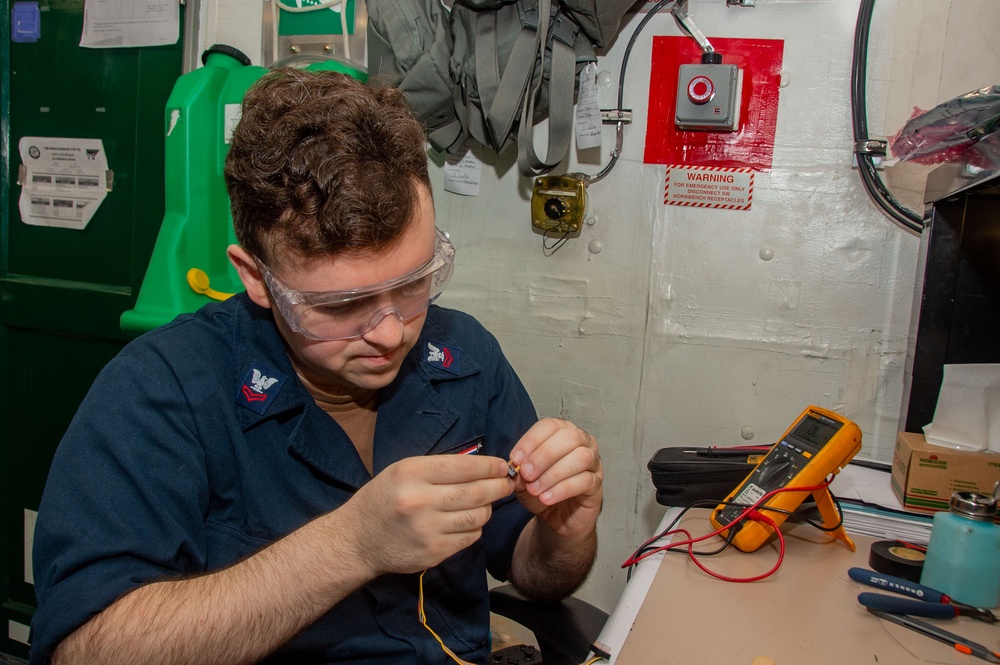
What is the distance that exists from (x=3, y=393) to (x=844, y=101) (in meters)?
3.06

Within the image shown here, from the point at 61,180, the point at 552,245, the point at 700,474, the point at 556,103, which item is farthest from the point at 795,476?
the point at 61,180

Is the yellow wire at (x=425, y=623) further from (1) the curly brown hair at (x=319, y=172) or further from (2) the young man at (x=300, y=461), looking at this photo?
(1) the curly brown hair at (x=319, y=172)

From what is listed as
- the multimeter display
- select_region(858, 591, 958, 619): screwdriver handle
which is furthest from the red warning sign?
select_region(858, 591, 958, 619): screwdriver handle

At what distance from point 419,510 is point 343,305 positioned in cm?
35

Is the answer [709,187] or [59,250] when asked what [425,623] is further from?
[59,250]

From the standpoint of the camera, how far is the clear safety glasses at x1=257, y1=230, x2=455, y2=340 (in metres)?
1.06

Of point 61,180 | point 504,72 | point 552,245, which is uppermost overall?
point 504,72

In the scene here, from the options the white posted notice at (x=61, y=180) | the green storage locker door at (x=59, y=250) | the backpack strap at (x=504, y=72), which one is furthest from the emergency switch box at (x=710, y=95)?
the white posted notice at (x=61, y=180)

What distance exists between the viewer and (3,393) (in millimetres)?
2635

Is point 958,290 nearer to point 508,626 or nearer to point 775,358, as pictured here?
point 775,358

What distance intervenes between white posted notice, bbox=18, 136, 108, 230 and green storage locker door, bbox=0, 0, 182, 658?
3 cm

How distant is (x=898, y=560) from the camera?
4.16ft

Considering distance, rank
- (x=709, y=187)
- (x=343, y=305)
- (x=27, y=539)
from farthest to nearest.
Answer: (x=27, y=539)
(x=709, y=187)
(x=343, y=305)

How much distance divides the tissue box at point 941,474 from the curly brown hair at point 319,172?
1.19 metres
